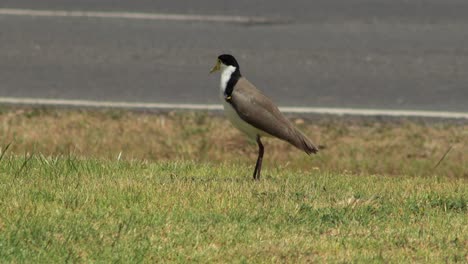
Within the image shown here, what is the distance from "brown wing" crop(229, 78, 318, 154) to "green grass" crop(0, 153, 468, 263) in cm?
25

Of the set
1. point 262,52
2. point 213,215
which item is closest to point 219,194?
point 213,215

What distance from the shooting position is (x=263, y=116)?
24.5 ft

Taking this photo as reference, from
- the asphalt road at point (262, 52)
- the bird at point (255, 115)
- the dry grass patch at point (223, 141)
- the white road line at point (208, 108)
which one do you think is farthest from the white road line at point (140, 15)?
the bird at point (255, 115)

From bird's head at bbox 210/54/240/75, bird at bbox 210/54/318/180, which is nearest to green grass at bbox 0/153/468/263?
bird at bbox 210/54/318/180

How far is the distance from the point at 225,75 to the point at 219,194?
119cm

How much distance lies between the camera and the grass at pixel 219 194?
568cm

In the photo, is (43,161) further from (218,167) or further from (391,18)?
(391,18)

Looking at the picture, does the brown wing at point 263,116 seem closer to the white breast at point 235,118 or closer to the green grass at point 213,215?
the white breast at point 235,118

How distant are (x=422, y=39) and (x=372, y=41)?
0.48 metres

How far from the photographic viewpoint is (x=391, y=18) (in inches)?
491

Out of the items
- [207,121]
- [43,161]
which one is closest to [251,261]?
[43,161]

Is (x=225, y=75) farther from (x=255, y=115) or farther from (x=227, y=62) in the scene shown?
(x=255, y=115)

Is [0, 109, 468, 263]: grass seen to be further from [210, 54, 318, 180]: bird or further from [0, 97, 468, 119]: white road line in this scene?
[0, 97, 468, 119]: white road line

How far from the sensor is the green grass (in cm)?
561
